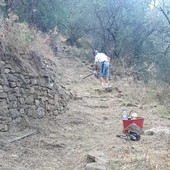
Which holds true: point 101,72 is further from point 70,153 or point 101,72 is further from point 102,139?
point 70,153

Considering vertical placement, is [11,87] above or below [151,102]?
above

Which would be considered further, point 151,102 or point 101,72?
point 101,72

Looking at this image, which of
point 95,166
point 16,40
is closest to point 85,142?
point 95,166

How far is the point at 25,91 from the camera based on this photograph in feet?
24.1

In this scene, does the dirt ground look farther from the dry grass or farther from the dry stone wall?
the dry grass

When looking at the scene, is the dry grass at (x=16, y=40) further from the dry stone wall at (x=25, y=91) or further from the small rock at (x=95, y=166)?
the small rock at (x=95, y=166)

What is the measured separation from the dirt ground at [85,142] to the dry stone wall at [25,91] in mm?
240

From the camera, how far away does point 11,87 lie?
7031 millimetres

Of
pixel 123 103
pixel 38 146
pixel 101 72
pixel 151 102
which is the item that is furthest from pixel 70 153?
pixel 101 72

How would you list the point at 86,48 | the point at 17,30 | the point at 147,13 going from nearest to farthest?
the point at 17,30 < the point at 147,13 < the point at 86,48

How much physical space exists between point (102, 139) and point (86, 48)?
538 inches

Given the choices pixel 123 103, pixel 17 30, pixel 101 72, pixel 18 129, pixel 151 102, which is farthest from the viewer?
pixel 101 72

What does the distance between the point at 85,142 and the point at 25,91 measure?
5.60 ft

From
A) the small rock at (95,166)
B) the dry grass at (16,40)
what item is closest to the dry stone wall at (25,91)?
the dry grass at (16,40)
